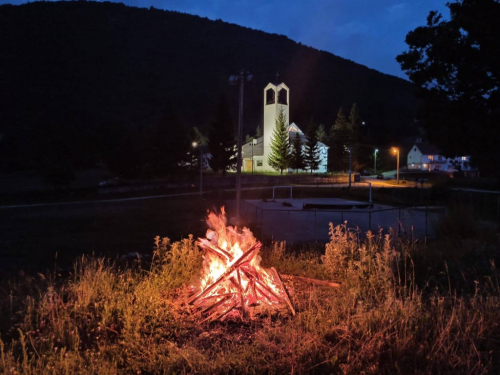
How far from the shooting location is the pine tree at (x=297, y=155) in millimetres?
56812

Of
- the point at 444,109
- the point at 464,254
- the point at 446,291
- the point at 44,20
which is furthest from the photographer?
the point at 44,20

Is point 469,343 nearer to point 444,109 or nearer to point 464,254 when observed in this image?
point 464,254

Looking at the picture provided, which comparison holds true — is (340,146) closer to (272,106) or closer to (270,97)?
(270,97)

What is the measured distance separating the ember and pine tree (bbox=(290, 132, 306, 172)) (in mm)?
51902

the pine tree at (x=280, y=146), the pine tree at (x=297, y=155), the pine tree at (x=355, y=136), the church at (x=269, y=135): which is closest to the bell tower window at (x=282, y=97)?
the church at (x=269, y=135)

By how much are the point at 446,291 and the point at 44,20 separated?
15484cm

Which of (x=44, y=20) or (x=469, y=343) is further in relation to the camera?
(x=44, y=20)

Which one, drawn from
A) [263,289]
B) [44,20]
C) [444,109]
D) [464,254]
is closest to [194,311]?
[263,289]

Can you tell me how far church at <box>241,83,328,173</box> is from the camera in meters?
55.3

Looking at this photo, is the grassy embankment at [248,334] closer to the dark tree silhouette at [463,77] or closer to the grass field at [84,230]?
the grass field at [84,230]

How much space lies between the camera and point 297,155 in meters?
57.3

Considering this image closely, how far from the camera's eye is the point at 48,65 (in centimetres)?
10750

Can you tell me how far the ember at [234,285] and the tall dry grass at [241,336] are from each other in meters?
0.17

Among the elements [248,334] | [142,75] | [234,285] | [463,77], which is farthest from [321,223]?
[142,75]
